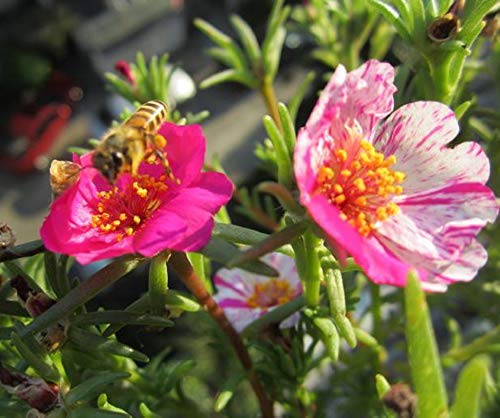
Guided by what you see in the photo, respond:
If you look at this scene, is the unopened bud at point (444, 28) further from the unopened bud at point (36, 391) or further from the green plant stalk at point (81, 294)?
the unopened bud at point (36, 391)

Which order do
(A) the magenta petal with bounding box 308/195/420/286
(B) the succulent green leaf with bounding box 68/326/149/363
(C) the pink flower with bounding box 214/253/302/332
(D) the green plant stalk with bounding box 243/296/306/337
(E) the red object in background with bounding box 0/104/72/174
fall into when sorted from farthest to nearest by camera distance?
1. (E) the red object in background with bounding box 0/104/72/174
2. (C) the pink flower with bounding box 214/253/302/332
3. (D) the green plant stalk with bounding box 243/296/306/337
4. (B) the succulent green leaf with bounding box 68/326/149/363
5. (A) the magenta petal with bounding box 308/195/420/286

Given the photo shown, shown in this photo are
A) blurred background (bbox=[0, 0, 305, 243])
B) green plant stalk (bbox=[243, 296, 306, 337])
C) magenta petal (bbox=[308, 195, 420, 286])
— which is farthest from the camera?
blurred background (bbox=[0, 0, 305, 243])

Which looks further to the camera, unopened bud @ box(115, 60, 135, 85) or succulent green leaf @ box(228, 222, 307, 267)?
unopened bud @ box(115, 60, 135, 85)

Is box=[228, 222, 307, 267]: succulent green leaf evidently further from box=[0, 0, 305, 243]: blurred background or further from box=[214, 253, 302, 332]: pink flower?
box=[0, 0, 305, 243]: blurred background

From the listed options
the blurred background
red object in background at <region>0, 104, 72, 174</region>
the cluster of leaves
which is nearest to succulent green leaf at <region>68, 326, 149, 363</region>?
the cluster of leaves

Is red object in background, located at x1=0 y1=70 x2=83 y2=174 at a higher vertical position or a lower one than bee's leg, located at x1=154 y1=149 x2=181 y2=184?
lower

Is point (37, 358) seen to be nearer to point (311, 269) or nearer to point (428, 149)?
point (311, 269)

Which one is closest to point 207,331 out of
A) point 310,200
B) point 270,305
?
point 270,305

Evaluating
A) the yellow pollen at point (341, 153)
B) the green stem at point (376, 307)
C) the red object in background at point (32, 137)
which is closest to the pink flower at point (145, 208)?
the yellow pollen at point (341, 153)
